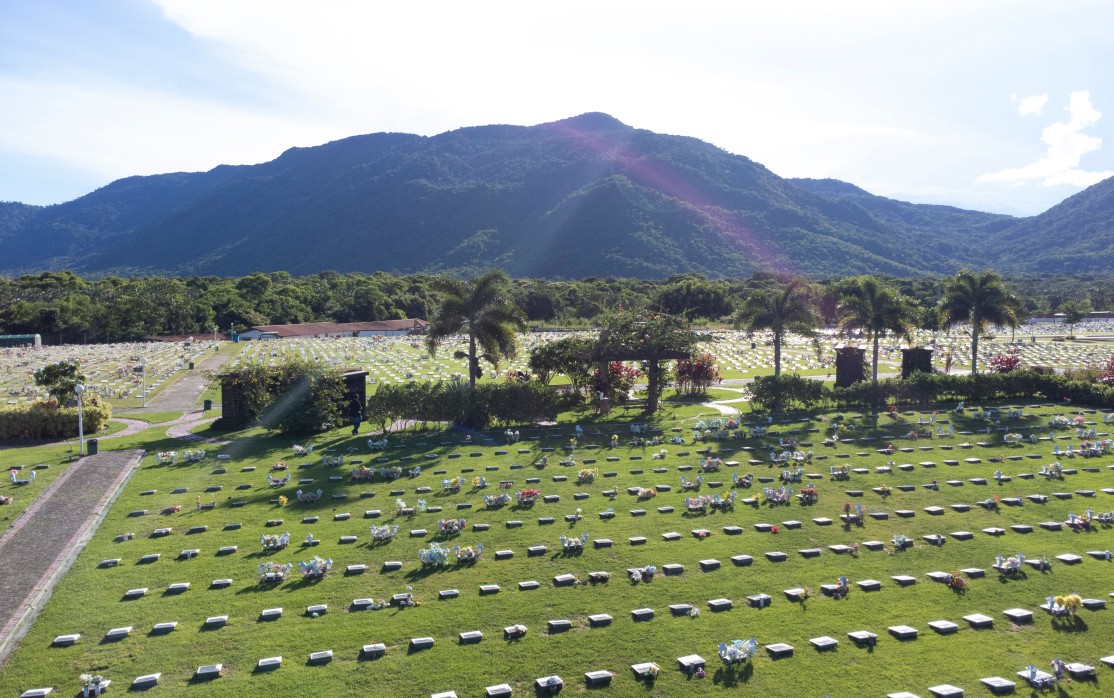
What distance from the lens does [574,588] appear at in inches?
476

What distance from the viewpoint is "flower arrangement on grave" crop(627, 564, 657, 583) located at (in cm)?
1231

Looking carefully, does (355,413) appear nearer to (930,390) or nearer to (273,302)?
(930,390)

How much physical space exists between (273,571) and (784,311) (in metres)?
26.4

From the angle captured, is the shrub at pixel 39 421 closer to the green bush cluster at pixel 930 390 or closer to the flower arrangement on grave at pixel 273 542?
the flower arrangement on grave at pixel 273 542

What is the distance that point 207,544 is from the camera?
14461 mm

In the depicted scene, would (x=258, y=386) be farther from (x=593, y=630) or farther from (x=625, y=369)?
(x=593, y=630)

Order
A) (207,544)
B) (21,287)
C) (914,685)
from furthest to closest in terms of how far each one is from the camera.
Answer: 1. (21,287)
2. (207,544)
3. (914,685)

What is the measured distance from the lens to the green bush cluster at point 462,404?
26.0 meters

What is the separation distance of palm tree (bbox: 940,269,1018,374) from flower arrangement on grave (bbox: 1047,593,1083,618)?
27442 millimetres

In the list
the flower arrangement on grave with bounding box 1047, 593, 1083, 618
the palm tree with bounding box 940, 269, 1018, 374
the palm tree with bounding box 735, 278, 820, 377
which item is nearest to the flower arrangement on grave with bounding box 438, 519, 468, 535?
the flower arrangement on grave with bounding box 1047, 593, 1083, 618

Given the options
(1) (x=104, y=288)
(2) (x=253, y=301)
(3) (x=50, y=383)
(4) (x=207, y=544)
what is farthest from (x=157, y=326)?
(4) (x=207, y=544)

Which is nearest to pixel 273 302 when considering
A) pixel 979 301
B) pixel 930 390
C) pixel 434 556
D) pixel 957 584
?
pixel 979 301

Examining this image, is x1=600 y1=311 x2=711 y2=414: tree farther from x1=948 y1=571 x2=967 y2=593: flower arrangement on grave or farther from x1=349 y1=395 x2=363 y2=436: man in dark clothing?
x1=948 y1=571 x2=967 y2=593: flower arrangement on grave

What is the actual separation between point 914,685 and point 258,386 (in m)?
23.2
